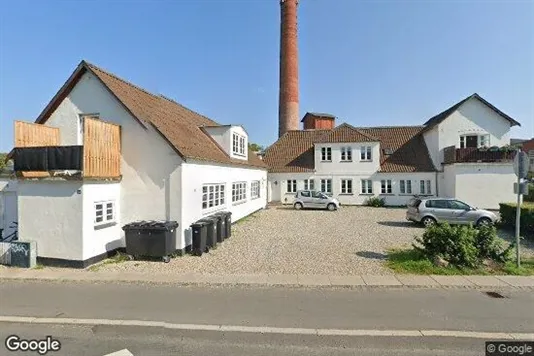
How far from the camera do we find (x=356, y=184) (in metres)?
28.2

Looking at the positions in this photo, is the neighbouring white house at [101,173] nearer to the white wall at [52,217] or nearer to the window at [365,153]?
the white wall at [52,217]

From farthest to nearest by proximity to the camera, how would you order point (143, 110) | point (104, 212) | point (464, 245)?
1. point (143, 110)
2. point (104, 212)
3. point (464, 245)

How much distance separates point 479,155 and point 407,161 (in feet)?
18.4

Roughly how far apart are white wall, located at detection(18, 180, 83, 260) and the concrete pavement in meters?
0.83

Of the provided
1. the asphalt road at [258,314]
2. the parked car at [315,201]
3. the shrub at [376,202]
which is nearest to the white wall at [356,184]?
the shrub at [376,202]

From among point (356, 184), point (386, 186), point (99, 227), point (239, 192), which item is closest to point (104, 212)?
point (99, 227)

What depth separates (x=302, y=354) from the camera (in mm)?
4680

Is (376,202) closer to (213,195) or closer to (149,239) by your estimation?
(213,195)

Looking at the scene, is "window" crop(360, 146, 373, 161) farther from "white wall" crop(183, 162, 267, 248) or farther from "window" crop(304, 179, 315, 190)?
"white wall" crop(183, 162, 267, 248)

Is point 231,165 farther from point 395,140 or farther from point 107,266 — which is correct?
point 395,140

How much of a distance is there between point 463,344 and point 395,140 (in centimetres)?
2841


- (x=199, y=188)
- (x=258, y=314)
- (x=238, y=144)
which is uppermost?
(x=238, y=144)

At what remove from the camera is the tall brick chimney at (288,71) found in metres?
37.8

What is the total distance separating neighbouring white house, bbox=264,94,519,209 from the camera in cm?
2383
